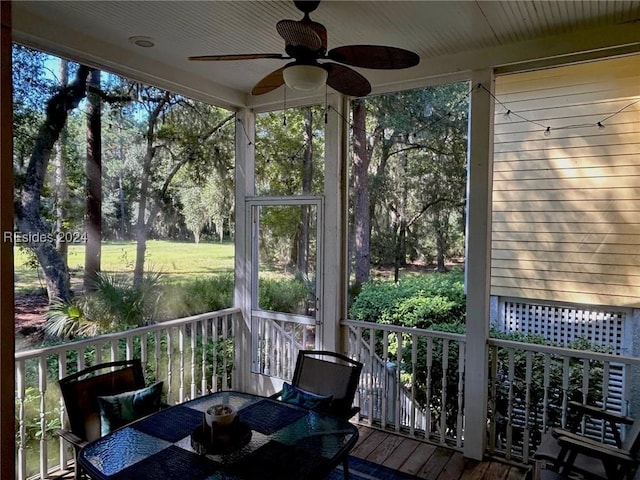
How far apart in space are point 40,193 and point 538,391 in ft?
13.3

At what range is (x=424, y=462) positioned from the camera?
315 centimetres

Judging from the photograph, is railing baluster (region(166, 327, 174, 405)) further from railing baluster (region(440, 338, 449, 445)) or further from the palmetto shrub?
railing baluster (region(440, 338, 449, 445))

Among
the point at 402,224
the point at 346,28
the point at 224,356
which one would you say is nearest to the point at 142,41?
the point at 346,28

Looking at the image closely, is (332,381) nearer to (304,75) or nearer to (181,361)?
(181,361)

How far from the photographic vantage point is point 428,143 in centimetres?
353

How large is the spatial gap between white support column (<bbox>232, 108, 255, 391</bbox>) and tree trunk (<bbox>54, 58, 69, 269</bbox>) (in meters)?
1.66

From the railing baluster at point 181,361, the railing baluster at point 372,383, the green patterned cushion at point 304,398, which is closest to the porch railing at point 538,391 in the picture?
the railing baluster at point 372,383

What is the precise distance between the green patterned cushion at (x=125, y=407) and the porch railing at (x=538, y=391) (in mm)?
2401

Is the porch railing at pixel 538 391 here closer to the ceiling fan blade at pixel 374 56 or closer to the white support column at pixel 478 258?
the white support column at pixel 478 258

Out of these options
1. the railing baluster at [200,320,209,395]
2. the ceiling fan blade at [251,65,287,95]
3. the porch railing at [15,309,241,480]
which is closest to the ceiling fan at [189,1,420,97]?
the ceiling fan blade at [251,65,287,95]

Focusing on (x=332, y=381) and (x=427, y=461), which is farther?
(x=427, y=461)

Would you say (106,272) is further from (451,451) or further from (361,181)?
(451,451)

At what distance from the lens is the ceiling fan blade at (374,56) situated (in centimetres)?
202

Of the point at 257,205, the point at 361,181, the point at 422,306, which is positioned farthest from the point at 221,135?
the point at 422,306
